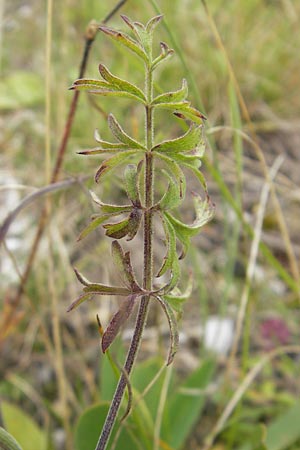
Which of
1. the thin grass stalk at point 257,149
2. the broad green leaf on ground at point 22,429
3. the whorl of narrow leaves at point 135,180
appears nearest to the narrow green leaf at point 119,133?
the whorl of narrow leaves at point 135,180

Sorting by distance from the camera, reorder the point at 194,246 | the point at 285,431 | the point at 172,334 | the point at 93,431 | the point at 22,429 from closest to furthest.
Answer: the point at 172,334 → the point at 93,431 → the point at 22,429 → the point at 285,431 → the point at 194,246

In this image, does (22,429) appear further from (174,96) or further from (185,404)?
(174,96)

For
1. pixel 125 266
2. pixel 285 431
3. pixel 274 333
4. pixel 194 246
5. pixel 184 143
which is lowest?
pixel 285 431

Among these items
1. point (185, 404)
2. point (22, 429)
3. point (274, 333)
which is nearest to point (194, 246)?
point (274, 333)

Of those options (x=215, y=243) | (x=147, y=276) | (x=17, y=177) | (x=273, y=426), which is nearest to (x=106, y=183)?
(x=147, y=276)

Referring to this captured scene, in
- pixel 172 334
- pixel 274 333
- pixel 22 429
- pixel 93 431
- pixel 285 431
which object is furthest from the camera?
pixel 274 333

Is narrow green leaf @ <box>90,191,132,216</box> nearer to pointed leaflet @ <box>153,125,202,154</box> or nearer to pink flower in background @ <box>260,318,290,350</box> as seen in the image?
pointed leaflet @ <box>153,125,202,154</box>

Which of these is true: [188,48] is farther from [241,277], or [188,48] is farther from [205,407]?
[205,407]

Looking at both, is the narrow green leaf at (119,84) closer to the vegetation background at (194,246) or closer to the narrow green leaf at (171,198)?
the narrow green leaf at (171,198)
